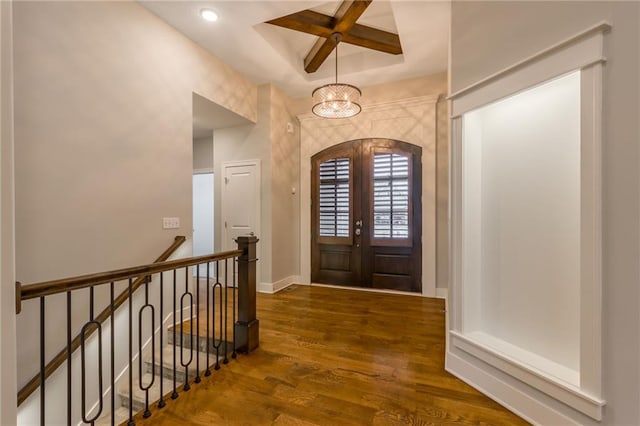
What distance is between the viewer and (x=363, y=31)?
3646 millimetres

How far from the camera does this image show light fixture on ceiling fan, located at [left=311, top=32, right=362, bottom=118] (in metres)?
3.45

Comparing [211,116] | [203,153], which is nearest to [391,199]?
[211,116]

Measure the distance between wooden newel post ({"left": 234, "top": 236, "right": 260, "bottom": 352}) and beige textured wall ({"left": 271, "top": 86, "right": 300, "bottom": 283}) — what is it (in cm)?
193

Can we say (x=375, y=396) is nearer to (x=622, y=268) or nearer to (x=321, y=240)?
(x=622, y=268)

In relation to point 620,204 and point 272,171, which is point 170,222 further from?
point 620,204

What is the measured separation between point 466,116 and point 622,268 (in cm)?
139

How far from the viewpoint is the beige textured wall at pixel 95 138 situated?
6.88 feet

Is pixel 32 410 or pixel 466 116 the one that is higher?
pixel 466 116

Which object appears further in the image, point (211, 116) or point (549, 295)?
point (211, 116)

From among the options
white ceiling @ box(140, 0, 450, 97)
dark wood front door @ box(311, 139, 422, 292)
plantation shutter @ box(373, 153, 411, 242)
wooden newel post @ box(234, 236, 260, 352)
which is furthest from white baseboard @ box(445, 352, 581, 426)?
white ceiling @ box(140, 0, 450, 97)

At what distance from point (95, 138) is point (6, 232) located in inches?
70.4

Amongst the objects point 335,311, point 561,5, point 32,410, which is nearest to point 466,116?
point 561,5

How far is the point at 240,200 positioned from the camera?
4.93m

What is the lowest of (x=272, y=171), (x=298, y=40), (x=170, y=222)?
(x=170, y=222)
